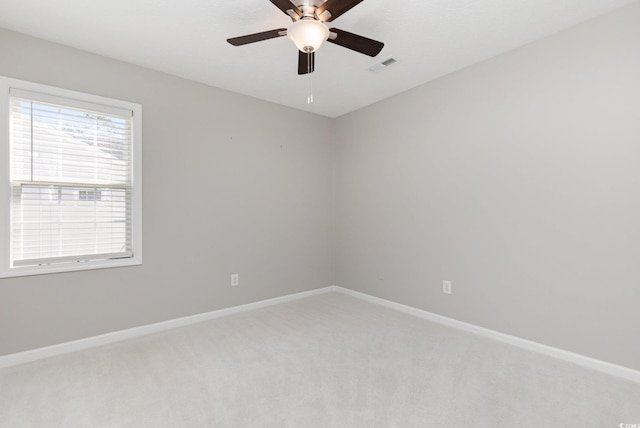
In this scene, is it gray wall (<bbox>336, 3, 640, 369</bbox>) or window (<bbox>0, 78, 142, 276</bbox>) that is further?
window (<bbox>0, 78, 142, 276</bbox>)

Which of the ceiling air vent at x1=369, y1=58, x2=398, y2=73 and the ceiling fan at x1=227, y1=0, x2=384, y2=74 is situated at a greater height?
the ceiling air vent at x1=369, y1=58, x2=398, y2=73

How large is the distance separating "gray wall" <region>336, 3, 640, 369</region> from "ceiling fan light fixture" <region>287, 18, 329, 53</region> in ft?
6.01

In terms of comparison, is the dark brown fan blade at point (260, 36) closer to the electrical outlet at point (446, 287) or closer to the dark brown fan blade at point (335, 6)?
the dark brown fan blade at point (335, 6)

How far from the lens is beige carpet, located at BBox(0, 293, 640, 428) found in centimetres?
169

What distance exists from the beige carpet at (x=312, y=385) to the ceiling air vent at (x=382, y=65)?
2.52m

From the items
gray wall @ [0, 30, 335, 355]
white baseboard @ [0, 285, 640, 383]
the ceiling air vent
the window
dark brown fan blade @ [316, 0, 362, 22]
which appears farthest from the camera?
the ceiling air vent

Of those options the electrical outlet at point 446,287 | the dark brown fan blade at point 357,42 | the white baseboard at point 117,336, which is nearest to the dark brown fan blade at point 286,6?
the dark brown fan blade at point 357,42

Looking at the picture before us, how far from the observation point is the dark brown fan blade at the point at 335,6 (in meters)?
1.64

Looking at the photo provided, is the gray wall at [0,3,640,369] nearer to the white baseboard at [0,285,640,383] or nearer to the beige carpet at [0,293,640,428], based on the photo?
the white baseboard at [0,285,640,383]

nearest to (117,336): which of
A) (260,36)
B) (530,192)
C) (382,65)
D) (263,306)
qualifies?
(263,306)

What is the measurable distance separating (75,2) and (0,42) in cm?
83

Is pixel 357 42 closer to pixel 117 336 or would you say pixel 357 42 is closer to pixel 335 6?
pixel 335 6

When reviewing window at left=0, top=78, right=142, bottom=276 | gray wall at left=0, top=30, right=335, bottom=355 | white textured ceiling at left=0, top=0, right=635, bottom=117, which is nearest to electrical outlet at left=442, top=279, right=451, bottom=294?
gray wall at left=0, top=30, right=335, bottom=355

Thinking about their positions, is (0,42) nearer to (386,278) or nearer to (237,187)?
(237,187)
